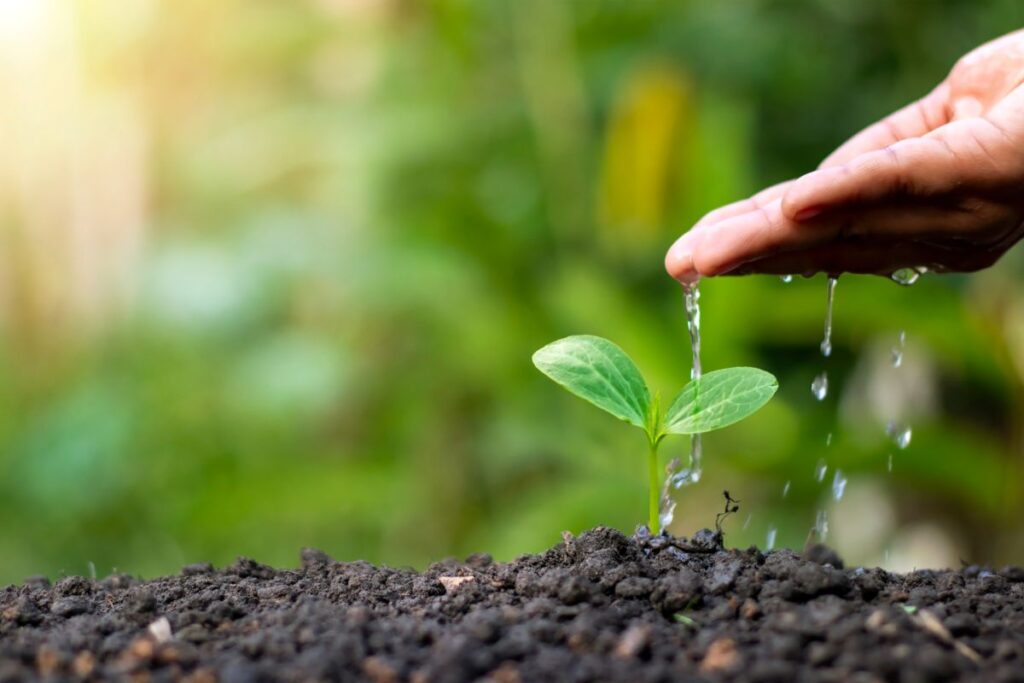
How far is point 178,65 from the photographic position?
3525 millimetres

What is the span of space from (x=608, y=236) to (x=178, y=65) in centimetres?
197

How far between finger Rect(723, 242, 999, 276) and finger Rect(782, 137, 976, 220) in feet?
0.34

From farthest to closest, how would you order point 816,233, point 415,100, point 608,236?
point 415,100 < point 608,236 < point 816,233

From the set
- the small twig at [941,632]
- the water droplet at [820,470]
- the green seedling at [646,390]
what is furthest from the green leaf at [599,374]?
the water droplet at [820,470]

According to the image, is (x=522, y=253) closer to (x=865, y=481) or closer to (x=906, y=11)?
(x=865, y=481)

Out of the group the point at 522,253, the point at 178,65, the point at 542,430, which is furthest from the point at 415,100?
the point at 178,65

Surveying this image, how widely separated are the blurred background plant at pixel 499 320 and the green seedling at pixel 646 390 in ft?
2.92

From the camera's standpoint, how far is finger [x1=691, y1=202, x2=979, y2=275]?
108 cm

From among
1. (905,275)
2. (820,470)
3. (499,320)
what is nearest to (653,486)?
(905,275)

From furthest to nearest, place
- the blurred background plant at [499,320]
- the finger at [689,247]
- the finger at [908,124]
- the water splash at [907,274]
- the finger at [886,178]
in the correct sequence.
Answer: the blurred background plant at [499,320] → the finger at [908,124] → the water splash at [907,274] → the finger at [689,247] → the finger at [886,178]

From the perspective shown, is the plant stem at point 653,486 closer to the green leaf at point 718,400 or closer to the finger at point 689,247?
the green leaf at point 718,400

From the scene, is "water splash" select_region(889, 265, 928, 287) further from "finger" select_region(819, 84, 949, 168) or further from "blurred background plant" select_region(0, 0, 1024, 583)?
"blurred background plant" select_region(0, 0, 1024, 583)

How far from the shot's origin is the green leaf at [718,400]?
103cm

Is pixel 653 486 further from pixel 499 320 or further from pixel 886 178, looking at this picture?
pixel 499 320
